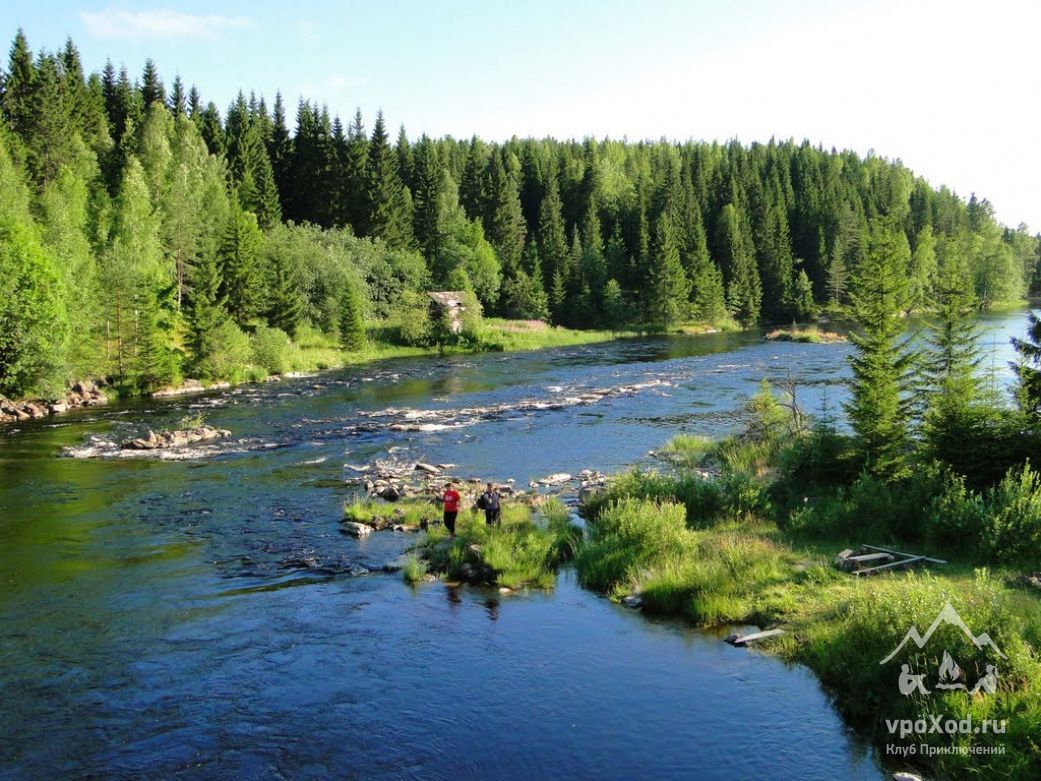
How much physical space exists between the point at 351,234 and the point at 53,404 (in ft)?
180

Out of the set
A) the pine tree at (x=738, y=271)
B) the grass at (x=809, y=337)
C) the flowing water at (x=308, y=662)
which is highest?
the pine tree at (x=738, y=271)

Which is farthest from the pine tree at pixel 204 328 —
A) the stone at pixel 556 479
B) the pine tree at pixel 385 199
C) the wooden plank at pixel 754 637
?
the wooden plank at pixel 754 637

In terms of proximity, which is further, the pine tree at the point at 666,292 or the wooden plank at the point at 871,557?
the pine tree at the point at 666,292

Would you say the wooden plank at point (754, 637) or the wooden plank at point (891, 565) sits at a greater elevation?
the wooden plank at point (891, 565)

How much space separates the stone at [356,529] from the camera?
Answer: 2464cm

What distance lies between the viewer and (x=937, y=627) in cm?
1323

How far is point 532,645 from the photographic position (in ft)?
54.3

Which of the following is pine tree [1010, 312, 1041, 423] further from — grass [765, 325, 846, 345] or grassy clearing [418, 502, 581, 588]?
grass [765, 325, 846, 345]

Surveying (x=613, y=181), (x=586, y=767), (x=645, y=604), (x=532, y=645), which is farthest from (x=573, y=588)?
(x=613, y=181)

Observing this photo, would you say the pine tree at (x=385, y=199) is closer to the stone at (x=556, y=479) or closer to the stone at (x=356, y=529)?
the stone at (x=556, y=479)

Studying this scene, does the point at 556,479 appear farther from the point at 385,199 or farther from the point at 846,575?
the point at 385,199

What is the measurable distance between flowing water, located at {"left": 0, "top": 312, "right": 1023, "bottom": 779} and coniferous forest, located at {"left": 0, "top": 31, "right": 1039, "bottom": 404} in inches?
731

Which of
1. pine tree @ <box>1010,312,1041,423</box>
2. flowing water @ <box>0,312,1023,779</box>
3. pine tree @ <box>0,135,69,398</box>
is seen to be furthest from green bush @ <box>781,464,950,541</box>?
pine tree @ <box>0,135,69,398</box>

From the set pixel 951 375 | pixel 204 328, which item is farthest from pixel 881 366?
pixel 204 328
